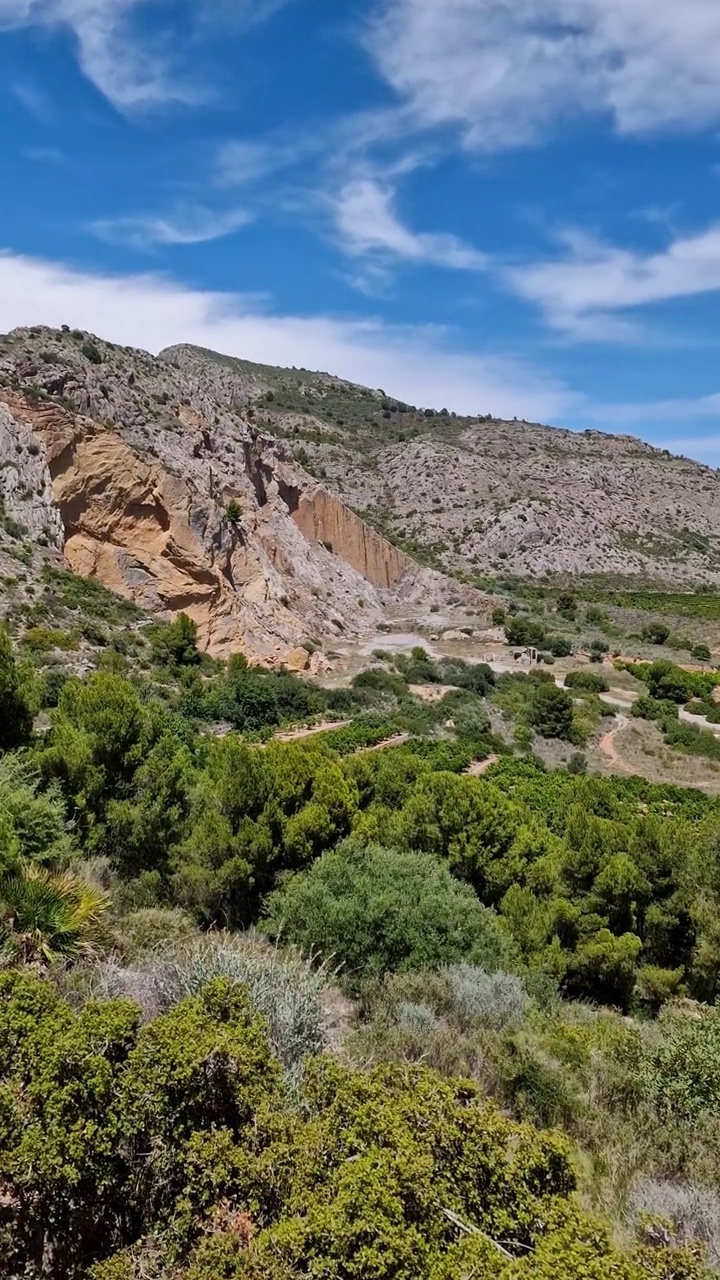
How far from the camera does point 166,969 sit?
5.56 meters

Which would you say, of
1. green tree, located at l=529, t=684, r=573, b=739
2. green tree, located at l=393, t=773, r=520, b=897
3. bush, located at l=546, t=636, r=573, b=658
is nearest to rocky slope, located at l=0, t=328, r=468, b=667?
green tree, located at l=529, t=684, r=573, b=739

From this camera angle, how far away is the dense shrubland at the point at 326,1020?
3.23m

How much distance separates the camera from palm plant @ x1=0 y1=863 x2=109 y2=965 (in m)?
5.45

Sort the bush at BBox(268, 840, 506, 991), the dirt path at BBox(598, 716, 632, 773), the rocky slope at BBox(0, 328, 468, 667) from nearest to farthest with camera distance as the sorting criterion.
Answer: the bush at BBox(268, 840, 506, 991) < the dirt path at BBox(598, 716, 632, 773) < the rocky slope at BBox(0, 328, 468, 667)

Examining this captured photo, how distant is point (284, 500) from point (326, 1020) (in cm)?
4820

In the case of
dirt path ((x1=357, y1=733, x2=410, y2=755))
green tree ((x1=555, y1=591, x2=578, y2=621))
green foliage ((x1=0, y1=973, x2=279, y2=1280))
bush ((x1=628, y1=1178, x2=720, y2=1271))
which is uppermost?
green tree ((x1=555, y1=591, x2=578, y2=621))

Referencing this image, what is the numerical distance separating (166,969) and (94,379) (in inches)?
1472

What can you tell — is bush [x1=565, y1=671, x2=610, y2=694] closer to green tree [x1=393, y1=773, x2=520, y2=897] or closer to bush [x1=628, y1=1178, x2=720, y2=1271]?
green tree [x1=393, y1=773, x2=520, y2=897]

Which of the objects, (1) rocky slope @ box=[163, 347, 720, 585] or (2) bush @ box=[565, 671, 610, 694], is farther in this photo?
(1) rocky slope @ box=[163, 347, 720, 585]

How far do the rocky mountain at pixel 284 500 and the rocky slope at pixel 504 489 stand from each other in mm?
269

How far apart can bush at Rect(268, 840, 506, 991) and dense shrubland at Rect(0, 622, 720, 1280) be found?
39mm

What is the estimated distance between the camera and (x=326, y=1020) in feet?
21.5

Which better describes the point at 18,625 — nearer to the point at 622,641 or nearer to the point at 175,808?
the point at 175,808

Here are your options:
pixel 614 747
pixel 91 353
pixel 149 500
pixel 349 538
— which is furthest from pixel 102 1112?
pixel 349 538
